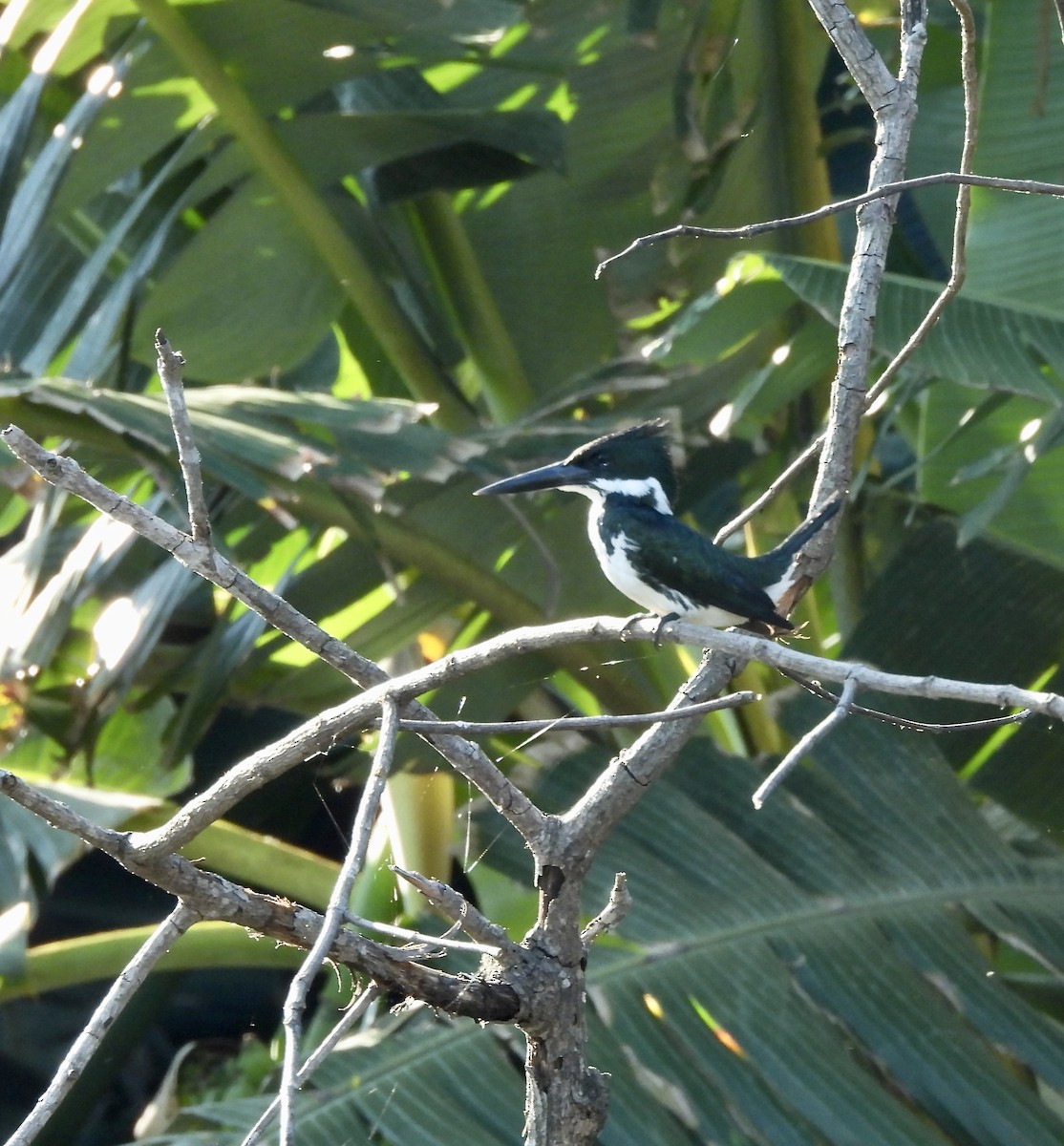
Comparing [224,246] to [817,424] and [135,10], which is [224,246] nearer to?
[135,10]

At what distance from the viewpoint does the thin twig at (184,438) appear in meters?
1.02

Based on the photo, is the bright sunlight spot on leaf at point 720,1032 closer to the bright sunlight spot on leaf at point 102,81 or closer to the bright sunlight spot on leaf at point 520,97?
the bright sunlight spot on leaf at point 102,81

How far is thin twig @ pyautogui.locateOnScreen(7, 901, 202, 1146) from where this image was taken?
Result: 0.94 m

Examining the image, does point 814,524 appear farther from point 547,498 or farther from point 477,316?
point 477,316

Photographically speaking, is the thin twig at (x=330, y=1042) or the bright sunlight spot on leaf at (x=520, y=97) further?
the bright sunlight spot on leaf at (x=520, y=97)

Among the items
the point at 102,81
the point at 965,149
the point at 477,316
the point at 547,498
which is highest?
the point at 102,81

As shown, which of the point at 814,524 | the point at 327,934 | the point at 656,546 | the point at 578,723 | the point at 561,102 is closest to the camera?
the point at 327,934

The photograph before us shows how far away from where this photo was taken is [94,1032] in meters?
0.97

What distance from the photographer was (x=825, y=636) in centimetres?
329

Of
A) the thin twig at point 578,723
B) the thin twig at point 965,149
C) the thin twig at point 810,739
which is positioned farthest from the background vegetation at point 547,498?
the thin twig at point 810,739

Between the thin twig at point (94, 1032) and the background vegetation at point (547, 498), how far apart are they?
827 mm

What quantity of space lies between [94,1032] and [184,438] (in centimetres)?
44

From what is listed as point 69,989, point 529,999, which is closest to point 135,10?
point 529,999

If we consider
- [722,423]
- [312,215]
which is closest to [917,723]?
[722,423]
